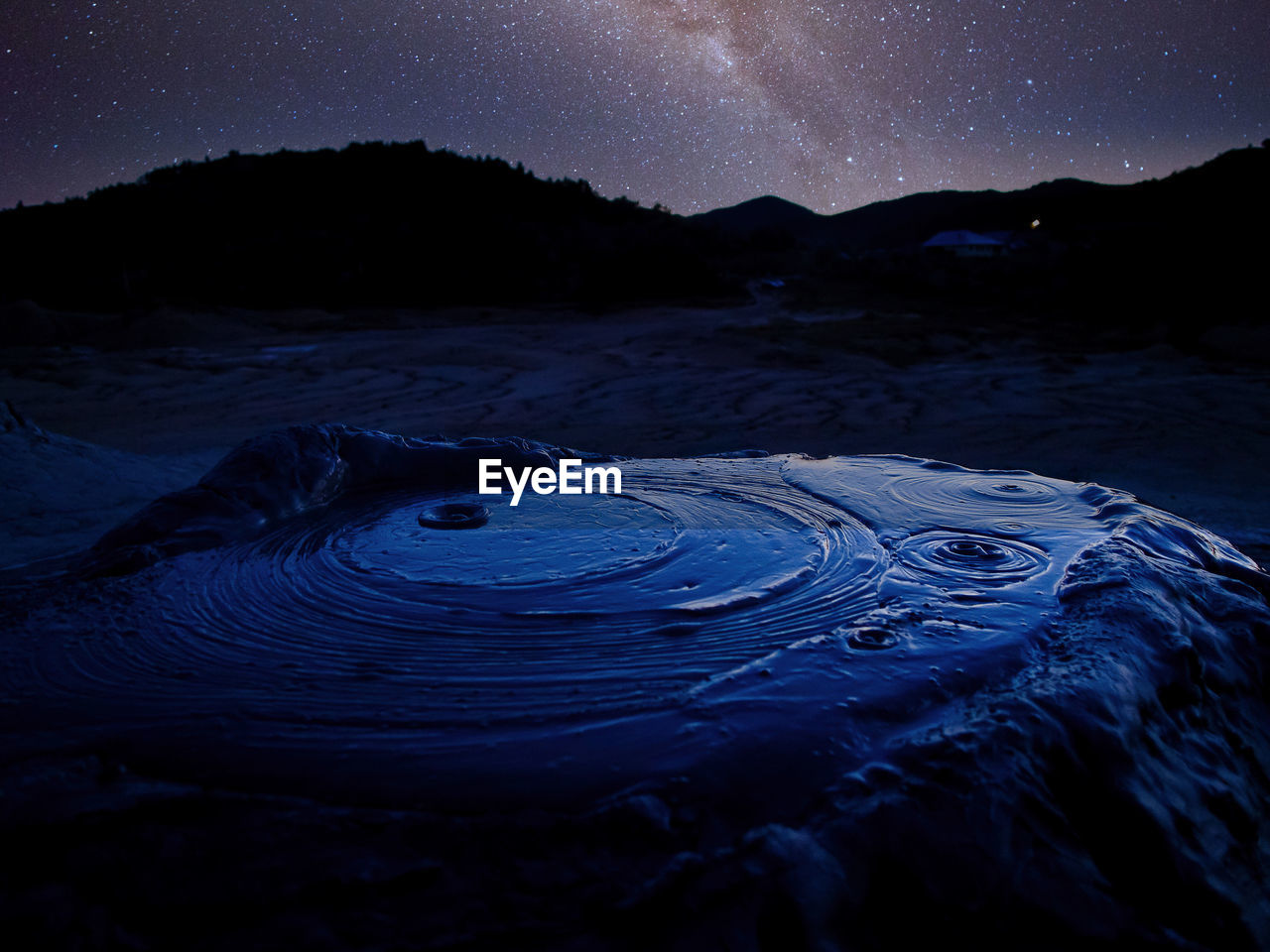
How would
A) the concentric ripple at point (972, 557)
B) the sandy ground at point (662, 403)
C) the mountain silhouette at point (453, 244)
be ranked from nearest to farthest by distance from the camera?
the concentric ripple at point (972, 557) < the sandy ground at point (662, 403) < the mountain silhouette at point (453, 244)

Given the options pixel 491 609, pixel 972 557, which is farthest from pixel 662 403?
pixel 491 609

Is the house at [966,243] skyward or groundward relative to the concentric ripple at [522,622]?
skyward

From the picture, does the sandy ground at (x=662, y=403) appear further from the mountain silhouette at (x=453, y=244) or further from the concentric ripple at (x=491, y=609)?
the mountain silhouette at (x=453, y=244)

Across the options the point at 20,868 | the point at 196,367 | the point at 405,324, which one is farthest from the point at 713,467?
the point at 405,324

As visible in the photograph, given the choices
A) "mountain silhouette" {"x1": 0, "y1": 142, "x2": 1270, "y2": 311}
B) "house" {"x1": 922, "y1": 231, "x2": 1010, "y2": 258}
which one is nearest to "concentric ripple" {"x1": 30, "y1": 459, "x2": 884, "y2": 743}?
"mountain silhouette" {"x1": 0, "y1": 142, "x2": 1270, "y2": 311}

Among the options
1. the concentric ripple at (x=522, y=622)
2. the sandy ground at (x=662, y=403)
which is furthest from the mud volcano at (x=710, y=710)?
the sandy ground at (x=662, y=403)

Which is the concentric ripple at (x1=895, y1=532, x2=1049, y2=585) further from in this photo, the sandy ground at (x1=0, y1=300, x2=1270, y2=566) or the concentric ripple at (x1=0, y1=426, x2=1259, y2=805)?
the sandy ground at (x1=0, y1=300, x2=1270, y2=566)
